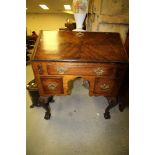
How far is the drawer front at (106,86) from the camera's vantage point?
5.05ft

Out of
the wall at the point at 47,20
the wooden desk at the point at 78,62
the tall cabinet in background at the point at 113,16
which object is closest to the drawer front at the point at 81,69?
the wooden desk at the point at 78,62

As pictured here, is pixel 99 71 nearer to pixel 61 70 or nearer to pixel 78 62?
pixel 78 62

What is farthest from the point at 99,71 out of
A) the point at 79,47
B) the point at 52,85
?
the point at 52,85

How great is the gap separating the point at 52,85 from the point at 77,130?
0.56m

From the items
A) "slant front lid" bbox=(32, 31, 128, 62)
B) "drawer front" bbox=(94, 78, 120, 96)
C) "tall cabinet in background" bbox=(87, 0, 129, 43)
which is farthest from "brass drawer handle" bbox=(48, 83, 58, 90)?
"tall cabinet in background" bbox=(87, 0, 129, 43)

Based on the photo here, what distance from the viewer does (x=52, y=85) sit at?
1549 millimetres

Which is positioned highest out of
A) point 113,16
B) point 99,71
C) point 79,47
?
point 113,16

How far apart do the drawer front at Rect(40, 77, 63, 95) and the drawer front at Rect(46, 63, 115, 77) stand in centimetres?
8

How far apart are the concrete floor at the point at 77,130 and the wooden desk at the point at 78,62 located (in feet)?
1.11

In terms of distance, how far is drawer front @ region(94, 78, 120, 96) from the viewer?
1539mm

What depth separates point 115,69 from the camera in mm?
1443
